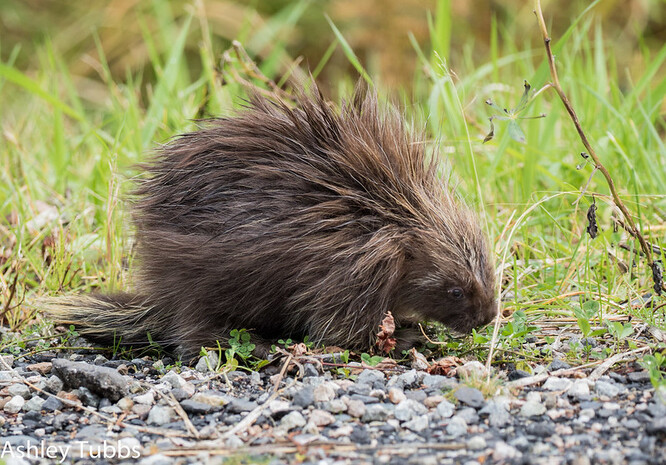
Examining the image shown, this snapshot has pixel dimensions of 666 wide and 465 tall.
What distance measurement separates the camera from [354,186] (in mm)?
3297

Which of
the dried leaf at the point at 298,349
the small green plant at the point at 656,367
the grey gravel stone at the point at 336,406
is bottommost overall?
the grey gravel stone at the point at 336,406

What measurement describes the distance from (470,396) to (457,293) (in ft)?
2.67

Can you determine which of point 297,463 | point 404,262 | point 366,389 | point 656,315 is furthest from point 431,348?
point 297,463

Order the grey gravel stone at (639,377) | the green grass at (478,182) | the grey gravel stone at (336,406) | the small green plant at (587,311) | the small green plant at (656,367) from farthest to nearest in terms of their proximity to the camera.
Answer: the green grass at (478,182)
the small green plant at (587,311)
the grey gravel stone at (639,377)
the grey gravel stone at (336,406)
the small green plant at (656,367)

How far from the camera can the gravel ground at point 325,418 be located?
2.28m

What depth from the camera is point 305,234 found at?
10.3ft

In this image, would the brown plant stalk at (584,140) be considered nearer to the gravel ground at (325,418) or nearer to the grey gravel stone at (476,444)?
the gravel ground at (325,418)

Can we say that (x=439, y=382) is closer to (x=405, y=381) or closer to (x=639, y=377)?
(x=405, y=381)

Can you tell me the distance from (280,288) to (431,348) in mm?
700

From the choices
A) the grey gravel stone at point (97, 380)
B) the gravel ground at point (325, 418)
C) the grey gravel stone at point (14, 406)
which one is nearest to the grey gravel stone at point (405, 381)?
the gravel ground at point (325, 418)

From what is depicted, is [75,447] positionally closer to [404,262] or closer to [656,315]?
[404,262]

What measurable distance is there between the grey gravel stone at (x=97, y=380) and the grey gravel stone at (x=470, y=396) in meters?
1.15

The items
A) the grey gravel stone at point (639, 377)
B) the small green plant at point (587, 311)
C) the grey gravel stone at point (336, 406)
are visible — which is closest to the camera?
the grey gravel stone at point (336, 406)

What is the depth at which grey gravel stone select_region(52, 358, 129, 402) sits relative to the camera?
2.79 m
